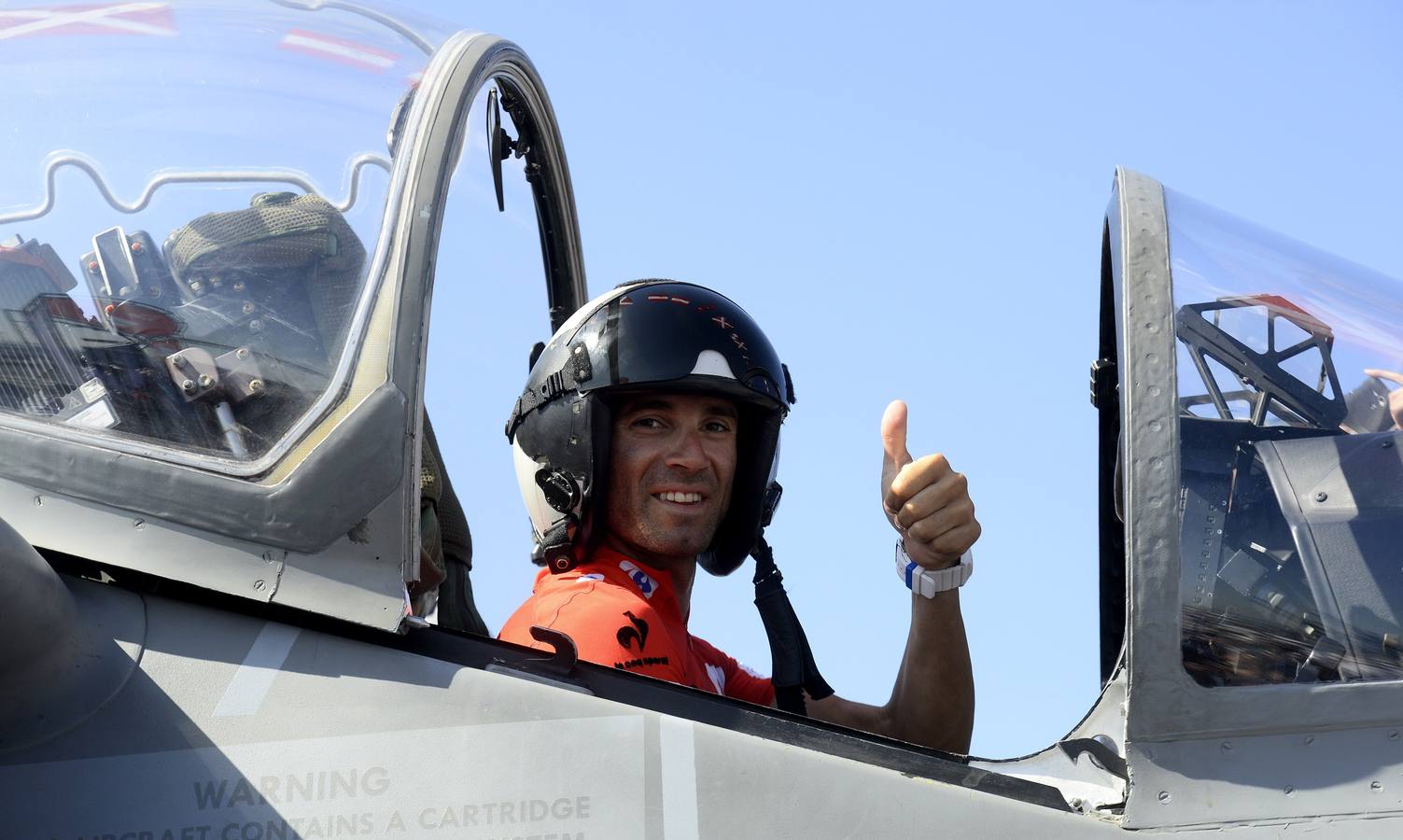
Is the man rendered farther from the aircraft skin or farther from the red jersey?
the aircraft skin

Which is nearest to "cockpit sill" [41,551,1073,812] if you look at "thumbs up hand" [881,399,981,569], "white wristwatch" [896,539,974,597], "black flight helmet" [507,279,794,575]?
"thumbs up hand" [881,399,981,569]

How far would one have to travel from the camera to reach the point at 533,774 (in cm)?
188

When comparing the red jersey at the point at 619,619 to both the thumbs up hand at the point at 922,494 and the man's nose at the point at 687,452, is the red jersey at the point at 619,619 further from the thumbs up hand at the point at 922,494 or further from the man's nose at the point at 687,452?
the thumbs up hand at the point at 922,494

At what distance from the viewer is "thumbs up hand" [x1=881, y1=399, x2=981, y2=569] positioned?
2459 mm

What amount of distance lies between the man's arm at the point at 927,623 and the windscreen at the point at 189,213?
1.04 meters

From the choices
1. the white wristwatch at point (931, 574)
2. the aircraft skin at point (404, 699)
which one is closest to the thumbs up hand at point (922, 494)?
the white wristwatch at point (931, 574)

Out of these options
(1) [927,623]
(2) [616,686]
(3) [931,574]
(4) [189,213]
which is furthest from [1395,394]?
(4) [189,213]

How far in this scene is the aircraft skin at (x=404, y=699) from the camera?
6.06ft

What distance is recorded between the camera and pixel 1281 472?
2195 mm

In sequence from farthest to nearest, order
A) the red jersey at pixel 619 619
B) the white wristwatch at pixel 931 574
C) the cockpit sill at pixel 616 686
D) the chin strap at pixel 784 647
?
1. the chin strap at pixel 784 647
2. the white wristwatch at pixel 931 574
3. the red jersey at pixel 619 619
4. the cockpit sill at pixel 616 686

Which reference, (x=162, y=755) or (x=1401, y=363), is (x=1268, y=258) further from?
(x=162, y=755)

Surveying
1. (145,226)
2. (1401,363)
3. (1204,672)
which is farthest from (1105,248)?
(145,226)

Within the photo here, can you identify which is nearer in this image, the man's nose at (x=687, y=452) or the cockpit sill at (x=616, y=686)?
the cockpit sill at (x=616, y=686)

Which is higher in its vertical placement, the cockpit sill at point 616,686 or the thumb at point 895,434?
the thumb at point 895,434
